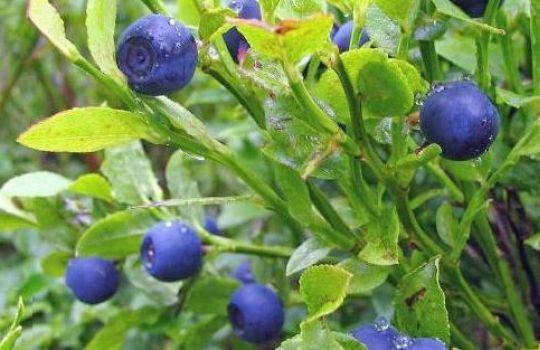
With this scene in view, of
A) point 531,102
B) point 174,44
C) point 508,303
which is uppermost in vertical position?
point 174,44

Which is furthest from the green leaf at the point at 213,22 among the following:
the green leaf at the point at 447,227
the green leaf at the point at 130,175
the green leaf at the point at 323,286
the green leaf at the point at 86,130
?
the green leaf at the point at 130,175

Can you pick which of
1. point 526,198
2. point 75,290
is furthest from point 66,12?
point 526,198

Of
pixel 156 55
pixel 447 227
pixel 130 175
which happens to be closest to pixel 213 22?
pixel 156 55

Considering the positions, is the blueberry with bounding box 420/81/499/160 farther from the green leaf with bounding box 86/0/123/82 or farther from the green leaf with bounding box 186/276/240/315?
the green leaf with bounding box 186/276/240/315

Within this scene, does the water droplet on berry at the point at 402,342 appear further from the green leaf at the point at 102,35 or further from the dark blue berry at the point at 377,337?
the green leaf at the point at 102,35

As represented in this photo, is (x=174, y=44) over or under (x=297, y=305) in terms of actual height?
over

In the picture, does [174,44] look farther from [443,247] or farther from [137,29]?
[443,247]

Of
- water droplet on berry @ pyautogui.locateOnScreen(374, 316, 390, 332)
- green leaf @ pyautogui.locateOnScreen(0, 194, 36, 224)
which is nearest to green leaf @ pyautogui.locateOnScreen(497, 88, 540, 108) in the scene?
water droplet on berry @ pyautogui.locateOnScreen(374, 316, 390, 332)
